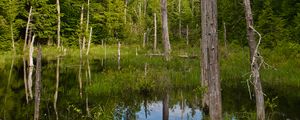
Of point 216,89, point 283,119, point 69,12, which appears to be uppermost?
point 69,12

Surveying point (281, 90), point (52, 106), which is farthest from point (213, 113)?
point (281, 90)

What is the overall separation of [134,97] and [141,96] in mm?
504

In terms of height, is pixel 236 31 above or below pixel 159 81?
above

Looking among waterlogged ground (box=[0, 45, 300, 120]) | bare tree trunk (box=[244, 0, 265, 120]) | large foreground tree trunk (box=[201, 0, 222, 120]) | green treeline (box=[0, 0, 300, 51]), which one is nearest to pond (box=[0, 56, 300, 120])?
waterlogged ground (box=[0, 45, 300, 120])

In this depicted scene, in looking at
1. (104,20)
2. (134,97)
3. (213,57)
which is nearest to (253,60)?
(213,57)

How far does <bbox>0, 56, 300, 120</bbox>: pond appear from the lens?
15.6 metres

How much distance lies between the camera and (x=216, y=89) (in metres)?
10.5

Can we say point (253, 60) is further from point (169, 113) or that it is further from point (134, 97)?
point (134, 97)

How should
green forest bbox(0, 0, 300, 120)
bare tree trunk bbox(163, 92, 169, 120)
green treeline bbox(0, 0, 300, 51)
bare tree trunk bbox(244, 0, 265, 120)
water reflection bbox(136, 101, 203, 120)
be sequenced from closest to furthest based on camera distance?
bare tree trunk bbox(244, 0, 265, 120), green forest bbox(0, 0, 300, 120), water reflection bbox(136, 101, 203, 120), bare tree trunk bbox(163, 92, 169, 120), green treeline bbox(0, 0, 300, 51)

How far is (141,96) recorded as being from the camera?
63.6 ft

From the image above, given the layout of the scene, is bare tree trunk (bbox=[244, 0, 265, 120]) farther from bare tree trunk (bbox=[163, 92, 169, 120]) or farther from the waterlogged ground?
bare tree trunk (bbox=[163, 92, 169, 120])

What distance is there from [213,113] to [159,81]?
11.2m

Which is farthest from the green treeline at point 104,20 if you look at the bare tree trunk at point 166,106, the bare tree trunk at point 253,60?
the bare tree trunk at point 253,60

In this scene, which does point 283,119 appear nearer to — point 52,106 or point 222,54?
point 52,106
